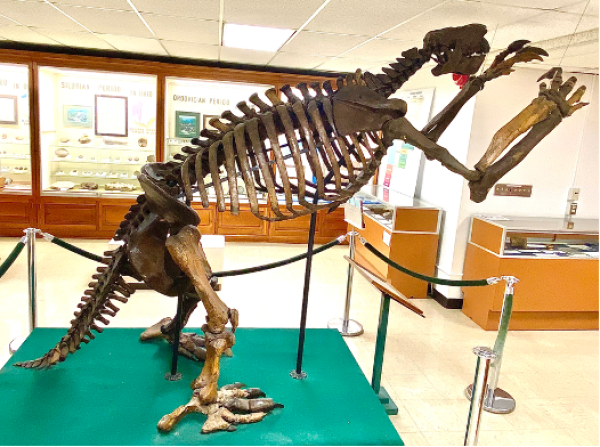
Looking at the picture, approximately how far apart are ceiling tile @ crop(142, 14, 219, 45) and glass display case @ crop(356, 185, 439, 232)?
2.56 m

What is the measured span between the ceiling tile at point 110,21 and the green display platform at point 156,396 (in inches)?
105

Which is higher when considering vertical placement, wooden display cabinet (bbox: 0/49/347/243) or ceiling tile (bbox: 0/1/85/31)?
ceiling tile (bbox: 0/1/85/31)

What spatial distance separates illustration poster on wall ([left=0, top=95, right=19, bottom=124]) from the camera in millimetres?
5930

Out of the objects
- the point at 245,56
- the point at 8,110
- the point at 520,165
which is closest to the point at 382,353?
the point at 520,165

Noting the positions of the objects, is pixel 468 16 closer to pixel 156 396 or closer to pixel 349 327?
pixel 349 327

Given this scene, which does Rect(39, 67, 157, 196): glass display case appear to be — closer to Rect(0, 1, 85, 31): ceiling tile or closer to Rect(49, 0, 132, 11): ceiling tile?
Rect(0, 1, 85, 31): ceiling tile

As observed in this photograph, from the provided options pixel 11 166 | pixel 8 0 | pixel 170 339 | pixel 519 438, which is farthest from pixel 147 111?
pixel 519 438

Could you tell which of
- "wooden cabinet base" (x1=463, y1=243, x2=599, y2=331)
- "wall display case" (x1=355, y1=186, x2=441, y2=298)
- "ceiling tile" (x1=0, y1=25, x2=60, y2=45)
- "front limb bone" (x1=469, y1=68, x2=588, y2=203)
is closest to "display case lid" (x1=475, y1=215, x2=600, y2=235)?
"wooden cabinet base" (x1=463, y1=243, x2=599, y2=331)

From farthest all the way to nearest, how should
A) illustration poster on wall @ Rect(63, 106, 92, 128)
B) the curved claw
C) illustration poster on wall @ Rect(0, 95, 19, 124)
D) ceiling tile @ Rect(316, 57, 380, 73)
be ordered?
illustration poster on wall @ Rect(63, 106, 92, 128), illustration poster on wall @ Rect(0, 95, 19, 124), ceiling tile @ Rect(316, 57, 380, 73), the curved claw

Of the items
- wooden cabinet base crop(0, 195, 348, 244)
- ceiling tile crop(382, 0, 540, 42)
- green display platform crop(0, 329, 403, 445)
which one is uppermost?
ceiling tile crop(382, 0, 540, 42)

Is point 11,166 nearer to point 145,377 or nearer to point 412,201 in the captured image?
point 145,377

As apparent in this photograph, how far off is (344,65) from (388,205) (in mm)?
1913

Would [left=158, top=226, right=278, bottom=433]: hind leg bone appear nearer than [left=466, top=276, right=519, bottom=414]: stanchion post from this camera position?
Yes

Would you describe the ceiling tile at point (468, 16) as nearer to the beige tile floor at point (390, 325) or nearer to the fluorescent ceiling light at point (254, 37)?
the fluorescent ceiling light at point (254, 37)
